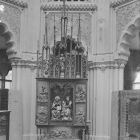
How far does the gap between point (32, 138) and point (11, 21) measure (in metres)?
3.65

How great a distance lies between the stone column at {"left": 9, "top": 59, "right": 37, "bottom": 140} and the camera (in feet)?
29.7

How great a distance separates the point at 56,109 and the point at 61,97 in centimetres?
40

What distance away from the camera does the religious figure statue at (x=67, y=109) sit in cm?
853

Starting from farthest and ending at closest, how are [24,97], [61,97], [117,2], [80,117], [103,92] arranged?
1. [24,97]
2. [103,92]
3. [117,2]
4. [61,97]
5. [80,117]

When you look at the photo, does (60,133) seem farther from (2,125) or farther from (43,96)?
(2,125)

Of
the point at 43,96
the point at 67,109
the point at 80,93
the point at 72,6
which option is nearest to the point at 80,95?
the point at 80,93

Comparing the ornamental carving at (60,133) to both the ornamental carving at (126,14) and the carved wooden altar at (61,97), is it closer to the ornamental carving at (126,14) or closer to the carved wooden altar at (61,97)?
the carved wooden altar at (61,97)

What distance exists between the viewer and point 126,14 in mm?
8797

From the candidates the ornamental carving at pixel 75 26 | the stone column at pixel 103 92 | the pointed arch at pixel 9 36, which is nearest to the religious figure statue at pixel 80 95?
the stone column at pixel 103 92

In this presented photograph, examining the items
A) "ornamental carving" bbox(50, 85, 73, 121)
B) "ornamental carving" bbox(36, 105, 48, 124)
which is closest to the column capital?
"ornamental carving" bbox(50, 85, 73, 121)

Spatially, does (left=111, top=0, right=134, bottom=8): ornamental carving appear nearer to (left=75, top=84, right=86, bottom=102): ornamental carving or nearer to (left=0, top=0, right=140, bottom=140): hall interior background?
(left=0, top=0, right=140, bottom=140): hall interior background

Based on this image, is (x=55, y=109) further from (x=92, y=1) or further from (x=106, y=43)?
(x=92, y=1)

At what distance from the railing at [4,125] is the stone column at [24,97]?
0.31 m

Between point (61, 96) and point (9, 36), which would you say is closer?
point (61, 96)
